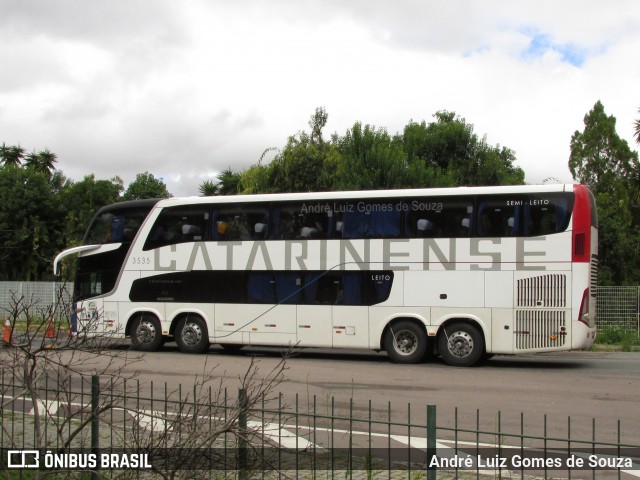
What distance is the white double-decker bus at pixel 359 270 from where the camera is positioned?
51.2 feet

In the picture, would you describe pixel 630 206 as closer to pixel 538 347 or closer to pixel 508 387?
pixel 538 347

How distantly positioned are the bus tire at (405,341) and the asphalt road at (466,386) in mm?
420

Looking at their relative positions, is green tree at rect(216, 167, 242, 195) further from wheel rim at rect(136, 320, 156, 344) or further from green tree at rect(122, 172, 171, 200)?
wheel rim at rect(136, 320, 156, 344)

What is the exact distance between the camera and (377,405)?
1116 centimetres

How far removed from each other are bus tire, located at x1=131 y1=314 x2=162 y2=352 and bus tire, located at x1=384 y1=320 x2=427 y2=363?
600 centimetres

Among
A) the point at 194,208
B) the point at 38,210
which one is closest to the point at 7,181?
the point at 38,210

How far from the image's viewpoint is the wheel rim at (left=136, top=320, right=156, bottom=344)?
63.3 ft

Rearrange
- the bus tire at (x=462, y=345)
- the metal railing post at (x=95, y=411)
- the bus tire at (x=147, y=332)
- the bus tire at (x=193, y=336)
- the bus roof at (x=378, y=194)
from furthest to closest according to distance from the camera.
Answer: the bus tire at (x=147, y=332)
the bus tire at (x=193, y=336)
the bus tire at (x=462, y=345)
the bus roof at (x=378, y=194)
the metal railing post at (x=95, y=411)

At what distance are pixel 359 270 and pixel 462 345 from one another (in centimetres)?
277

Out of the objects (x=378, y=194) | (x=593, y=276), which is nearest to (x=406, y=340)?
(x=378, y=194)

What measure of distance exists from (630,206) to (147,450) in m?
41.5

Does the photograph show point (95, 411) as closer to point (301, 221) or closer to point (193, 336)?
point (301, 221)

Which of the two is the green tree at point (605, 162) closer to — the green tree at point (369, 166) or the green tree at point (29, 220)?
the green tree at point (369, 166)

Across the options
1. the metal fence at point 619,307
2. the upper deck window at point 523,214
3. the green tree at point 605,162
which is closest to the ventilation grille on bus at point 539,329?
the upper deck window at point 523,214
